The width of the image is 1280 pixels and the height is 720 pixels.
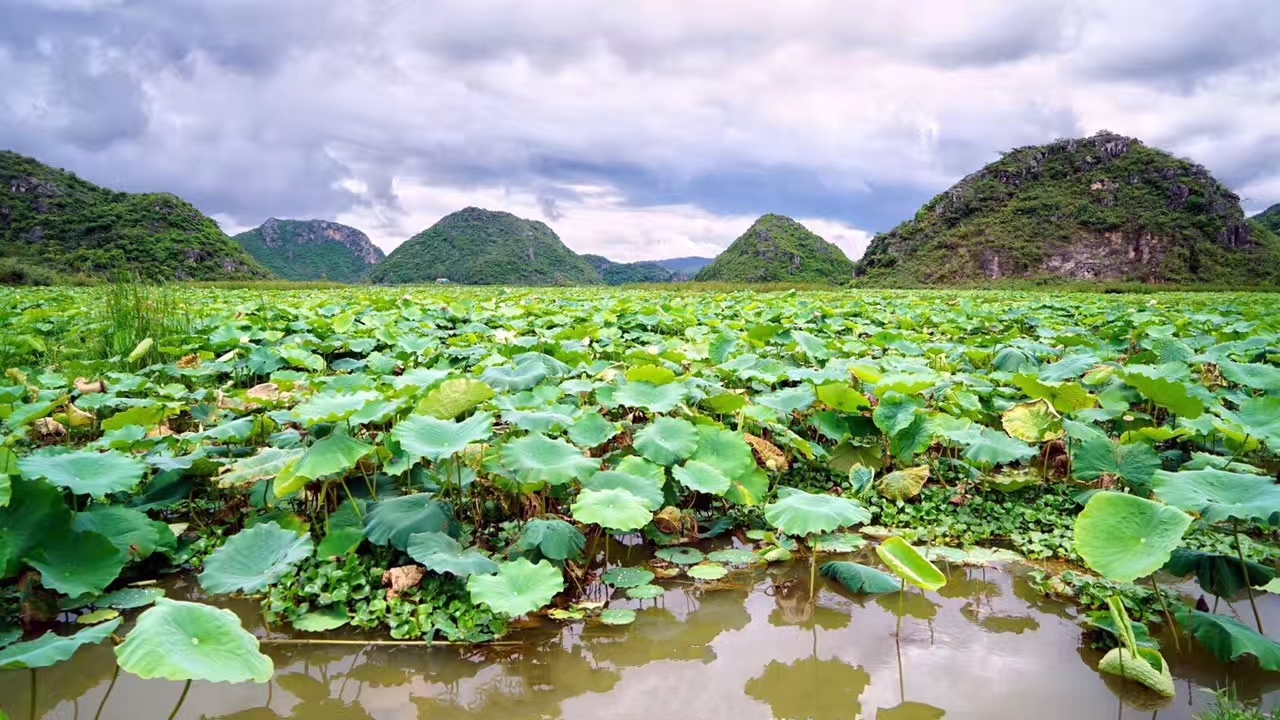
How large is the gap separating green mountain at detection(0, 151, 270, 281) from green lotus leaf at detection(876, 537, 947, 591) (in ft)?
131

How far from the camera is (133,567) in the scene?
2162 mm

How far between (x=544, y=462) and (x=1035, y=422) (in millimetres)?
2108

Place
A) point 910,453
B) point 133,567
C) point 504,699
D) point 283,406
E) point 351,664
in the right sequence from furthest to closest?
1. point 283,406
2. point 910,453
3. point 133,567
4. point 351,664
5. point 504,699

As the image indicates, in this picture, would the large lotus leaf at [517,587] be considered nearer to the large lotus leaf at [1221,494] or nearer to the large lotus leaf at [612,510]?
the large lotus leaf at [612,510]

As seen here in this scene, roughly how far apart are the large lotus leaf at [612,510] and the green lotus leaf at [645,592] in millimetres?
215

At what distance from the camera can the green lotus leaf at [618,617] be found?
190 centimetres

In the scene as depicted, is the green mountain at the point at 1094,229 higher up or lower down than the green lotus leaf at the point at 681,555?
higher up

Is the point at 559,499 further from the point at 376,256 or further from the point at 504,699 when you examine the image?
the point at 376,256

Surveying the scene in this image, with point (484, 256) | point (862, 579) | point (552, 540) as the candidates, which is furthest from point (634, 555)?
point (484, 256)

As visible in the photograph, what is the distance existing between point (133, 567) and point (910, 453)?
2.89 meters

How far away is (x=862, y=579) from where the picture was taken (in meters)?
2.09

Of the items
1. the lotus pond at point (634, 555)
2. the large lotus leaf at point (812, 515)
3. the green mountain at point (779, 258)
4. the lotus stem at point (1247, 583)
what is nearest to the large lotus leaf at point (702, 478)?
the lotus pond at point (634, 555)

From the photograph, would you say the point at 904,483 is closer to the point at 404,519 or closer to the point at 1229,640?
the point at 1229,640

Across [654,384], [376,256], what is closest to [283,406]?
[654,384]
